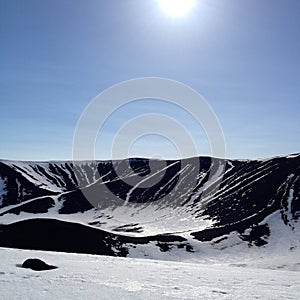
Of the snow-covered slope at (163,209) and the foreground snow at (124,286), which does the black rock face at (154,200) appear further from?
the foreground snow at (124,286)

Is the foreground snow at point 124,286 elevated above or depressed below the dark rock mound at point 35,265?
below

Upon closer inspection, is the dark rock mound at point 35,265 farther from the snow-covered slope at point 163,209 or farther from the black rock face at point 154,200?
the black rock face at point 154,200

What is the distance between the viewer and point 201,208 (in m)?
108

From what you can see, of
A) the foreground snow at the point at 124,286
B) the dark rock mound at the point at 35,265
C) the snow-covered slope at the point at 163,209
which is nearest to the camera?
the foreground snow at the point at 124,286

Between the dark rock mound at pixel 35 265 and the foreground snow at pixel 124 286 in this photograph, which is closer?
the foreground snow at pixel 124 286

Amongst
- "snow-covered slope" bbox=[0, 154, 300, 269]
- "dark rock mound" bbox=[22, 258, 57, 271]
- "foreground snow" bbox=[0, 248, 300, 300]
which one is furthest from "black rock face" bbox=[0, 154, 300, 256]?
"foreground snow" bbox=[0, 248, 300, 300]

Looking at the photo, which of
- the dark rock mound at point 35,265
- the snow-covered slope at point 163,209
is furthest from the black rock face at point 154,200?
the dark rock mound at point 35,265

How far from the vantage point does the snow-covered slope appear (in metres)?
61.8

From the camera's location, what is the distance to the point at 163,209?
117562 mm

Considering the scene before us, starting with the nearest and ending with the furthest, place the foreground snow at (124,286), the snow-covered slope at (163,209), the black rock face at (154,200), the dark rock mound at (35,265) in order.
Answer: the foreground snow at (124,286) < the dark rock mound at (35,265) < the snow-covered slope at (163,209) < the black rock face at (154,200)

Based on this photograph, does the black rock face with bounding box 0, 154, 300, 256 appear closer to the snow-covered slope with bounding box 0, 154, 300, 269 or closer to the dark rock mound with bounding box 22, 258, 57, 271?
the snow-covered slope with bounding box 0, 154, 300, 269

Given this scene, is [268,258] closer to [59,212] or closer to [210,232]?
[210,232]

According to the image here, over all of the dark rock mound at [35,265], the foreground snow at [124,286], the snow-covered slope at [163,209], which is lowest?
the foreground snow at [124,286]

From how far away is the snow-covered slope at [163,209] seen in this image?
203 ft
